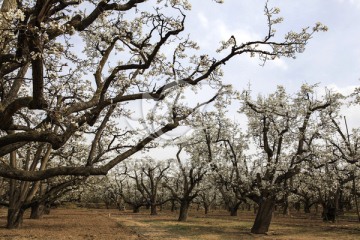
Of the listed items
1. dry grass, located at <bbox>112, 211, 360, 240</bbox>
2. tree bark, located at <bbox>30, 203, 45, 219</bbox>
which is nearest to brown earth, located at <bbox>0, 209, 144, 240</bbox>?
A: dry grass, located at <bbox>112, 211, 360, 240</bbox>

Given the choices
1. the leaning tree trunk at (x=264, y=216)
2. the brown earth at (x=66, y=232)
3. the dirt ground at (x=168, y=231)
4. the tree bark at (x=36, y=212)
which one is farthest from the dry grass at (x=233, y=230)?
the tree bark at (x=36, y=212)

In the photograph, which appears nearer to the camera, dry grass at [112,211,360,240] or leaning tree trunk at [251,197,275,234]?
dry grass at [112,211,360,240]

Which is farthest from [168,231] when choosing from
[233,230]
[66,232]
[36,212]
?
[36,212]

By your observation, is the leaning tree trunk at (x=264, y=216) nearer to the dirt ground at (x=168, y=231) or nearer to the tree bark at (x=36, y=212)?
the dirt ground at (x=168, y=231)

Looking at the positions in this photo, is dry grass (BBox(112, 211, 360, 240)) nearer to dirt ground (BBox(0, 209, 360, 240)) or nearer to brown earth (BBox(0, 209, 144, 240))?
dirt ground (BBox(0, 209, 360, 240))

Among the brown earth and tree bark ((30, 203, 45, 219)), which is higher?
tree bark ((30, 203, 45, 219))

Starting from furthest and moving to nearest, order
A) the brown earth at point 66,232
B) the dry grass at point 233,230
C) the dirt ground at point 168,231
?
the dry grass at point 233,230, the dirt ground at point 168,231, the brown earth at point 66,232

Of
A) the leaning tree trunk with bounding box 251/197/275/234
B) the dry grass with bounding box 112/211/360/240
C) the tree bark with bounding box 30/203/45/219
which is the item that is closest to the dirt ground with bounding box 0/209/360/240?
the dry grass with bounding box 112/211/360/240

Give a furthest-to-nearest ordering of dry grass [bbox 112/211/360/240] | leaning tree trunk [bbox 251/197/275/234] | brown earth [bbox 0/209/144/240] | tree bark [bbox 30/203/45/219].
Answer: tree bark [bbox 30/203/45/219], leaning tree trunk [bbox 251/197/275/234], dry grass [bbox 112/211/360/240], brown earth [bbox 0/209/144/240]

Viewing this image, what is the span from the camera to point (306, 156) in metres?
24.6

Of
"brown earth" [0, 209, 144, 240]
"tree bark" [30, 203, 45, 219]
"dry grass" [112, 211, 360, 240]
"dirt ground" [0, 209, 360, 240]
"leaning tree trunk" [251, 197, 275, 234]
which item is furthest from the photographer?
"tree bark" [30, 203, 45, 219]

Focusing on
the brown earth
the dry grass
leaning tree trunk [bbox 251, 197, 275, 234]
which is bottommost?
the brown earth

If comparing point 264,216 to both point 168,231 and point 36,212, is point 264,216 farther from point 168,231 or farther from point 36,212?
point 36,212

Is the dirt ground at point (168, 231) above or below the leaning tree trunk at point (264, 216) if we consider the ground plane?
below
